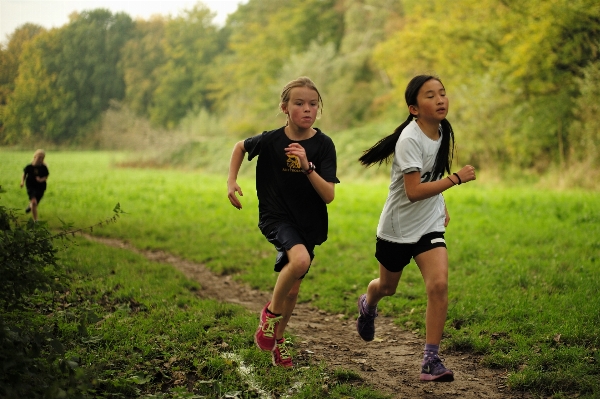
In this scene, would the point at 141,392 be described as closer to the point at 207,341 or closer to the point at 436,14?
the point at 207,341

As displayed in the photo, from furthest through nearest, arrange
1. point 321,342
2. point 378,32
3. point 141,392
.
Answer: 1. point 378,32
2. point 321,342
3. point 141,392

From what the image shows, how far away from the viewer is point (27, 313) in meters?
5.33

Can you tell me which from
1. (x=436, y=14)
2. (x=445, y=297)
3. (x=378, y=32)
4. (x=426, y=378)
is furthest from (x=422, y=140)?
(x=378, y=32)

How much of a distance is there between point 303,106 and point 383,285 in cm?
175

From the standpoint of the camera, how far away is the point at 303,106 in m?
4.71

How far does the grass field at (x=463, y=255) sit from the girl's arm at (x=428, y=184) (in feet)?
5.38

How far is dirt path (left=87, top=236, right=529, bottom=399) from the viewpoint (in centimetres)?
453

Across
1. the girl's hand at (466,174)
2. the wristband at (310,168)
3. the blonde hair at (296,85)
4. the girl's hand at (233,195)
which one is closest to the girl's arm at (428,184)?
the girl's hand at (466,174)

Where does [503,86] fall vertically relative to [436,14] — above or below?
below

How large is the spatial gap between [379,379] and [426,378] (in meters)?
0.52

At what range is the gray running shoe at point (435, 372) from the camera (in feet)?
14.2

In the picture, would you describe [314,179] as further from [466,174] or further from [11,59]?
[11,59]

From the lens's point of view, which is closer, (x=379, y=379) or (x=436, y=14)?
(x=379, y=379)

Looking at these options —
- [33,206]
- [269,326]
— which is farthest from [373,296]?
[33,206]
